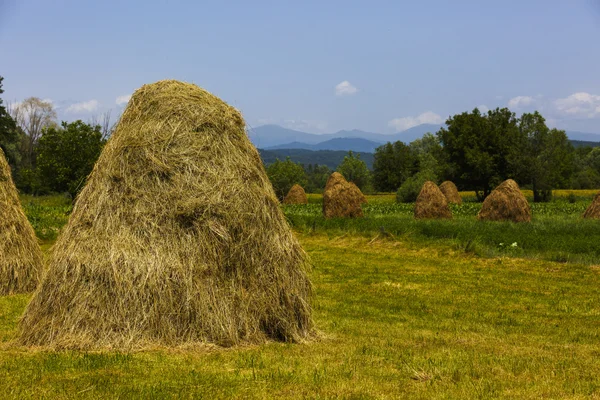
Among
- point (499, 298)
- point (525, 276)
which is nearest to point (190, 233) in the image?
point (499, 298)

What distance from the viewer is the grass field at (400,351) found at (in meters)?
6.46

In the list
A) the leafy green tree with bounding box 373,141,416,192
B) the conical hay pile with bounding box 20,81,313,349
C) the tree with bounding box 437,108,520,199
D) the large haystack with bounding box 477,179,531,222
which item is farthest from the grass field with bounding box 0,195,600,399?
the leafy green tree with bounding box 373,141,416,192

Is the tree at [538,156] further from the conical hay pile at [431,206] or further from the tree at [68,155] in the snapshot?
the tree at [68,155]

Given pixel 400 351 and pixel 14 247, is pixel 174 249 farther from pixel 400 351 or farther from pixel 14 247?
pixel 14 247

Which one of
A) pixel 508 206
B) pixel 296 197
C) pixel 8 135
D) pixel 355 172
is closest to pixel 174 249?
pixel 508 206

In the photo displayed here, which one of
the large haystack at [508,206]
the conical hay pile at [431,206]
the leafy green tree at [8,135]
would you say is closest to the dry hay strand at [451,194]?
the conical hay pile at [431,206]

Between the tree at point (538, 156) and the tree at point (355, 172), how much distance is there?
43705 millimetres

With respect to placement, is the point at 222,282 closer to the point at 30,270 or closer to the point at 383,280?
the point at 30,270

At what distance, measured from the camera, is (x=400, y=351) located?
8594 millimetres

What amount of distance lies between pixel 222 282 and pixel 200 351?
1.07m

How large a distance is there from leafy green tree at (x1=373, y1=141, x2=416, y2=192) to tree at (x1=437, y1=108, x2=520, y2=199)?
2654cm

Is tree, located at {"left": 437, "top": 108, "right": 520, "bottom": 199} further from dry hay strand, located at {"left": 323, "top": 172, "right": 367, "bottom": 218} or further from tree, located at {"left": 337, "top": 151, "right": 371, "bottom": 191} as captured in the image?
tree, located at {"left": 337, "top": 151, "right": 371, "bottom": 191}

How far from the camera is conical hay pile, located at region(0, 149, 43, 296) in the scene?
13234 mm

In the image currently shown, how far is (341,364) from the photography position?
7555 millimetres
